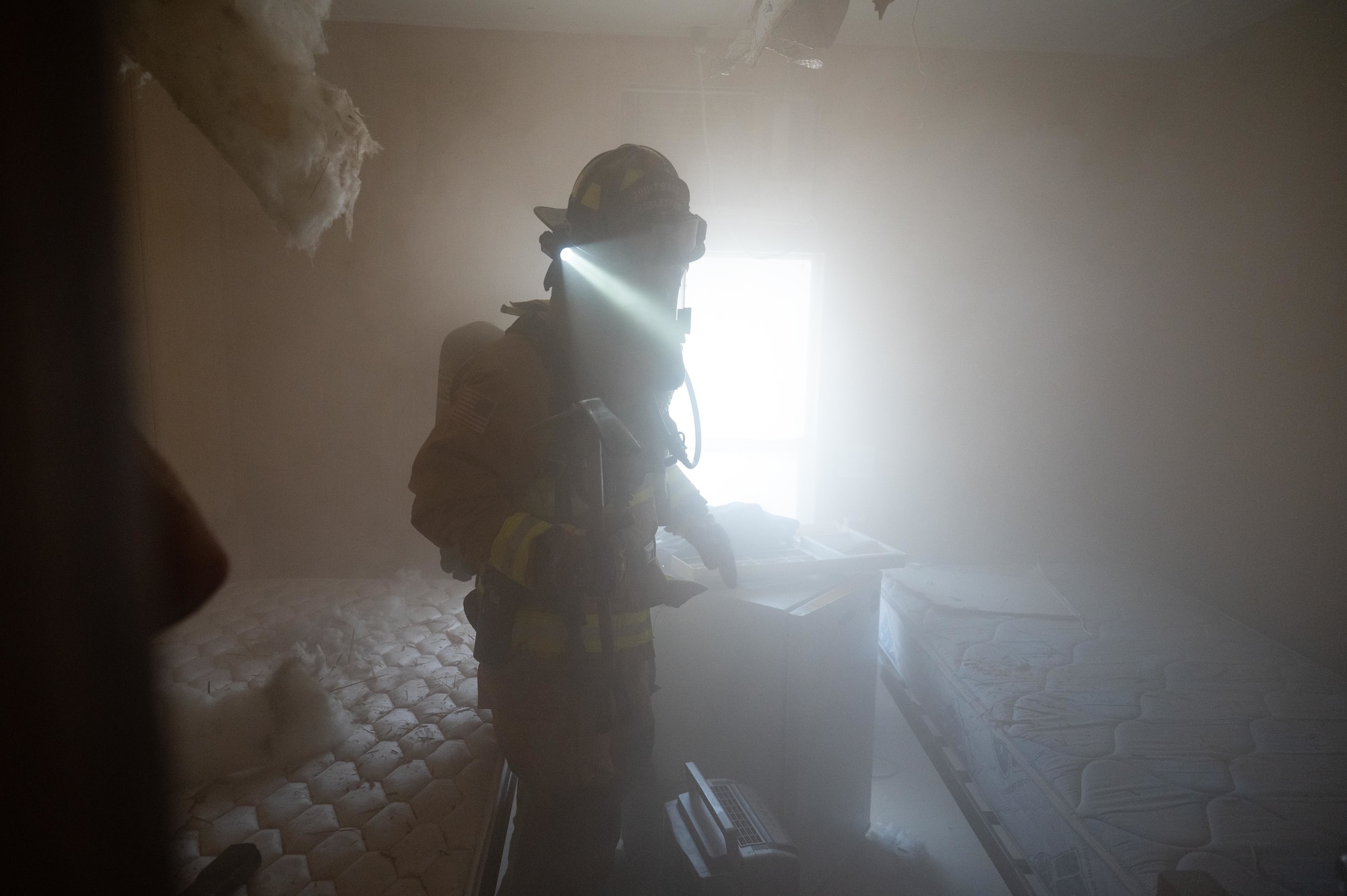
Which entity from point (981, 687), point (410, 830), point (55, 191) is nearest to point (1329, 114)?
point (981, 687)

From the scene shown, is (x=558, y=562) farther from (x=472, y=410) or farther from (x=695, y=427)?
(x=695, y=427)

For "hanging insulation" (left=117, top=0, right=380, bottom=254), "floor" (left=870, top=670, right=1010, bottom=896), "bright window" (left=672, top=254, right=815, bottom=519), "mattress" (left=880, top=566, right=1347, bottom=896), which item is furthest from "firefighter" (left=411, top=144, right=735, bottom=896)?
"bright window" (left=672, top=254, right=815, bottom=519)

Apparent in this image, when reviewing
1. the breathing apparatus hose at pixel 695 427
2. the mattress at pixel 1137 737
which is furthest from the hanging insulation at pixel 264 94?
the mattress at pixel 1137 737

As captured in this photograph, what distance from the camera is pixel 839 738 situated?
1.84 metres

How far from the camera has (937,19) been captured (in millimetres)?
2617

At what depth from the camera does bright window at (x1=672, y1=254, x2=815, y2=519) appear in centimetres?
299

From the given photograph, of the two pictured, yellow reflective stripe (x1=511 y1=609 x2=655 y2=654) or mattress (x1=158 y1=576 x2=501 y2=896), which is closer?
yellow reflective stripe (x1=511 y1=609 x2=655 y2=654)

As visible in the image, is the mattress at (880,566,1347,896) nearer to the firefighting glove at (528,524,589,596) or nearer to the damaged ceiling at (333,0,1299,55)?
the firefighting glove at (528,524,589,596)

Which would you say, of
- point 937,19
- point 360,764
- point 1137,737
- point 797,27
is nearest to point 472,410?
point 360,764

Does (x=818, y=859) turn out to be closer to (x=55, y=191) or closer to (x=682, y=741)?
(x=682, y=741)

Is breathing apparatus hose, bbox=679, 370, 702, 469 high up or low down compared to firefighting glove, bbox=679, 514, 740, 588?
up

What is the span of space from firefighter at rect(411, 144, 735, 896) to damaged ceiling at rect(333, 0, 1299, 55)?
1829 millimetres

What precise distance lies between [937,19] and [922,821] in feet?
10.3

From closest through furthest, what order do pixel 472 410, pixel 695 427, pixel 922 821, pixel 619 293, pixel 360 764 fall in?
pixel 472 410 → pixel 619 293 → pixel 695 427 → pixel 360 764 → pixel 922 821
